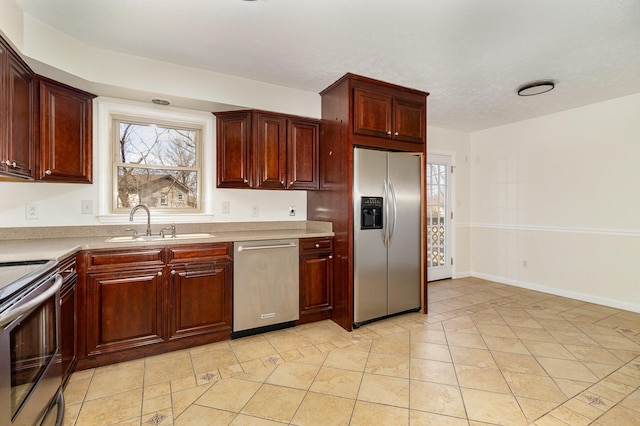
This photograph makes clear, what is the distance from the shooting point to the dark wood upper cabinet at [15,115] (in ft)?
6.19

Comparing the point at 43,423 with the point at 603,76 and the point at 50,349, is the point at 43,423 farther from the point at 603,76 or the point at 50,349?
the point at 603,76

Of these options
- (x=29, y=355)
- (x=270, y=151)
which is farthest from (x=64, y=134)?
(x=29, y=355)

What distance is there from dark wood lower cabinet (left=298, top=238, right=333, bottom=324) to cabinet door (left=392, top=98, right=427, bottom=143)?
1375 millimetres

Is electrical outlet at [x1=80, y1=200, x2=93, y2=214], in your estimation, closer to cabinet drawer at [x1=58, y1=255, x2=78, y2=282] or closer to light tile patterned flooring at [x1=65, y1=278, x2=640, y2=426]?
cabinet drawer at [x1=58, y1=255, x2=78, y2=282]

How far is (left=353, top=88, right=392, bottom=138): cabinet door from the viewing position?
3.02 metres

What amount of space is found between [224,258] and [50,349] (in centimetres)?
128

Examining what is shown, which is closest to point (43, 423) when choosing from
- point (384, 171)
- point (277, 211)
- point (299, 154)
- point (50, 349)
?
point (50, 349)

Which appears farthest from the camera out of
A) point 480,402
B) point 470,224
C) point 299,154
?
point 470,224

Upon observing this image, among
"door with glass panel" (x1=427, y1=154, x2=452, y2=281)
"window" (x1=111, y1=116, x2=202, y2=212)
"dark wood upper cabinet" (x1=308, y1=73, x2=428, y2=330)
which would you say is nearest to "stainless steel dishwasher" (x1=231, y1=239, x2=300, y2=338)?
"dark wood upper cabinet" (x1=308, y1=73, x2=428, y2=330)

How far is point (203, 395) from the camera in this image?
6.51ft

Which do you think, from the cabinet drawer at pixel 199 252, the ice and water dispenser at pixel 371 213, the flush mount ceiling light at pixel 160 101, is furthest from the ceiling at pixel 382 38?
the cabinet drawer at pixel 199 252

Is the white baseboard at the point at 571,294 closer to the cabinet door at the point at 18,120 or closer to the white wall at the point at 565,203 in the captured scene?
the white wall at the point at 565,203

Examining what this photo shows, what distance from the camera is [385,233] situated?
321cm

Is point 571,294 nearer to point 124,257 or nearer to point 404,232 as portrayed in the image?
point 404,232
